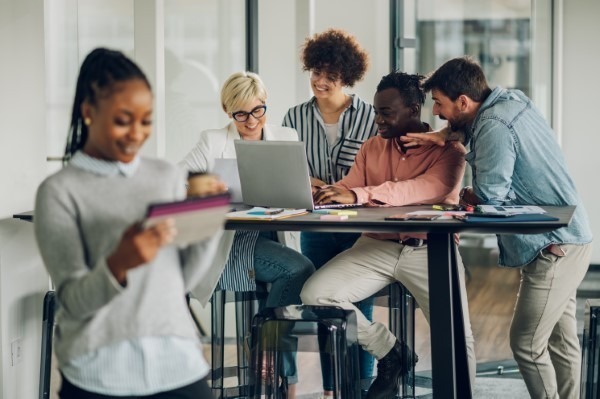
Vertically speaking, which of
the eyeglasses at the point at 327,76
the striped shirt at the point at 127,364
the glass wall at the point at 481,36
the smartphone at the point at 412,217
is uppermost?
the glass wall at the point at 481,36

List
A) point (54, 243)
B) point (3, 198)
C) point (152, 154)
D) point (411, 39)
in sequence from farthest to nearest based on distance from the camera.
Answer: point (411, 39), point (152, 154), point (3, 198), point (54, 243)

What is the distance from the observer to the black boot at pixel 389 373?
365cm

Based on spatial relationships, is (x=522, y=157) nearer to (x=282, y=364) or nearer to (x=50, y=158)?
(x=282, y=364)

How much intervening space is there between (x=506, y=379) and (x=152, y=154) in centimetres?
204

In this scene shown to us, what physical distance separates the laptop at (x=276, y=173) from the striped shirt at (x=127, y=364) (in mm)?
1662

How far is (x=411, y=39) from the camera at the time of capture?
218 inches

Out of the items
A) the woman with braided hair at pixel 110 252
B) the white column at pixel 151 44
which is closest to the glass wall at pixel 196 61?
the white column at pixel 151 44

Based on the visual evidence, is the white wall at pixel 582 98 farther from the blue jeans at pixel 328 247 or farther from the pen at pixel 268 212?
the pen at pixel 268 212

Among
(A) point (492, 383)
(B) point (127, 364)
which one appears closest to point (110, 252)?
(B) point (127, 364)

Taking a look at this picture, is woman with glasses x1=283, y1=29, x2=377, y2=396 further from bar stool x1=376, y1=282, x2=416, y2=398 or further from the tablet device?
the tablet device

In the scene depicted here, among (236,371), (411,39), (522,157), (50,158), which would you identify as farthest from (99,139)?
(411,39)

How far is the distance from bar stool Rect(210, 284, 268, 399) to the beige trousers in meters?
1.01

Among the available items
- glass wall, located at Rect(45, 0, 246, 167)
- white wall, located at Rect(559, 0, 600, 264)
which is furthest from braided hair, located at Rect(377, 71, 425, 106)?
white wall, located at Rect(559, 0, 600, 264)

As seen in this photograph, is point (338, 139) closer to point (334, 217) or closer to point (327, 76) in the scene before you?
point (327, 76)
